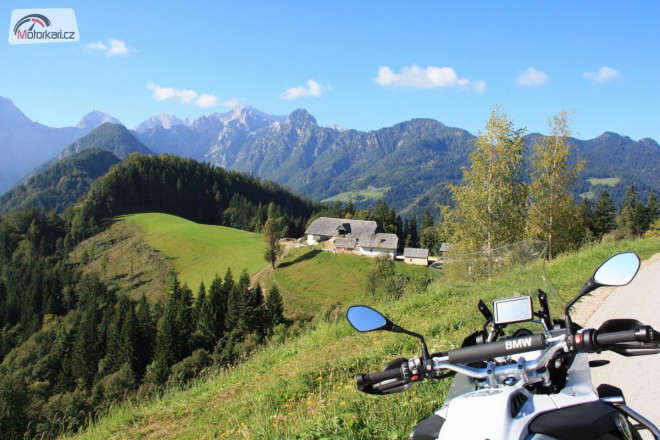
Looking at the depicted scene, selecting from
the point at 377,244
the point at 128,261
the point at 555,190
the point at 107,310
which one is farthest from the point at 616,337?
the point at 128,261

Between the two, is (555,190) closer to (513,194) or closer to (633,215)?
(513,194)

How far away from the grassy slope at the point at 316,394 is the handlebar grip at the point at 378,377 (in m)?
1.46

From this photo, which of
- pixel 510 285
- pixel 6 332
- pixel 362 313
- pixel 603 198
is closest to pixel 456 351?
pixel 362 313

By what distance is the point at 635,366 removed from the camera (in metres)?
5.97

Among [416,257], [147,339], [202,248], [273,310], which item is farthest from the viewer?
[202,248]

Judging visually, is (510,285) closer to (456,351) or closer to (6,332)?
(456,351)

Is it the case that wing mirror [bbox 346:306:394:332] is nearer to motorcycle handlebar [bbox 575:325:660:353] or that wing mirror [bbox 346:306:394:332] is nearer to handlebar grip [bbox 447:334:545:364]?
handlebar grip [bbox 447:334:545:364]

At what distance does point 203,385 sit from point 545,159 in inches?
911

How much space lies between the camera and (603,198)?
80438 millimetres

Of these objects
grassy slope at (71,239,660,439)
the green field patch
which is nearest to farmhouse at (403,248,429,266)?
the green field patch

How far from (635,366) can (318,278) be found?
243 feet

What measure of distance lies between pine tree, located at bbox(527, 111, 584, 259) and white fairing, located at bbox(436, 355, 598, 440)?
79.3 feet

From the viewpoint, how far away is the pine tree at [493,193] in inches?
854

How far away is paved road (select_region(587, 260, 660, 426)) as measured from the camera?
16.4 feet
